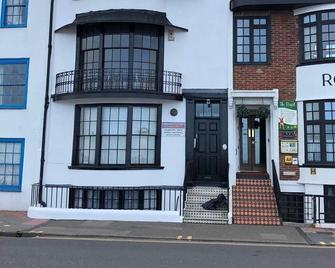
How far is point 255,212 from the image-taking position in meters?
14.2

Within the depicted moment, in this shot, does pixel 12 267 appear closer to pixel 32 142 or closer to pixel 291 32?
pixel 32 142

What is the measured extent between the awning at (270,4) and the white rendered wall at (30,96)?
717 cm

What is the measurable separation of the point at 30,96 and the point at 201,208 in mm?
7680

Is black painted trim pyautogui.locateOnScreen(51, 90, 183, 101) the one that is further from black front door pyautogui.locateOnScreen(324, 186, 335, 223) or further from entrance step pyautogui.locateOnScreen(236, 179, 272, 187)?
black front door pyautogui.locateOnScreen(324, 186, 335, 223)

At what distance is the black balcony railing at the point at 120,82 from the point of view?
620 inches

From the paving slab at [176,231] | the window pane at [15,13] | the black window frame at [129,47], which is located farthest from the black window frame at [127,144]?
the window pane at [15,13]

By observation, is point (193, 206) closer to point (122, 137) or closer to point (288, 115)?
point (122, 137)

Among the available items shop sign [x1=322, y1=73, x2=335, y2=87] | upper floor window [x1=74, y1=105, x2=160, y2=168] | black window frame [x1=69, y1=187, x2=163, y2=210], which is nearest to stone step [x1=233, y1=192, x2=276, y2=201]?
black window frame [x1=69, y1=187, x2=163, y2=210]

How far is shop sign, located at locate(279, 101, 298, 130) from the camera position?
50.8 feet

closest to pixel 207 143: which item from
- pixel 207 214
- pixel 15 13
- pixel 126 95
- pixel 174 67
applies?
pixel 207 214

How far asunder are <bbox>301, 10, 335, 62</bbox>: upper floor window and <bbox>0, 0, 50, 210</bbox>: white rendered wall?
9.67 m

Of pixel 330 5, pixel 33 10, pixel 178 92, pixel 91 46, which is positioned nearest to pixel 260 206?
pixel 178 92

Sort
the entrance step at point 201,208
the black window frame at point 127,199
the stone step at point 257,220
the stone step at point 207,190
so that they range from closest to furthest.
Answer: the stone step at point 257,220
the entrance step at point 201,208
the stone step at point 207,190
the black window frame at point 127,199

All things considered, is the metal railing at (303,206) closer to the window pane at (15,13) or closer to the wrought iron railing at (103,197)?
the wrought iron railing at (103,197)
